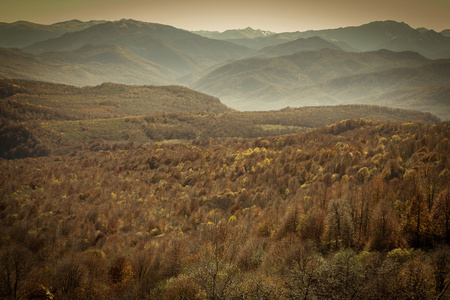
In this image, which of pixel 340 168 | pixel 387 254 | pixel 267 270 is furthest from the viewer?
pixel 340 168

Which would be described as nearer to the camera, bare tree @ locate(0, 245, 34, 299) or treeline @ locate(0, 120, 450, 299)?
treeline @ locate(0, 120, 450, 299)

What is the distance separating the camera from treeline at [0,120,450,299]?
3616 cm

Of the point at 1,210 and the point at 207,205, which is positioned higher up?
the point at 207,205

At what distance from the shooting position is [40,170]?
19838cm

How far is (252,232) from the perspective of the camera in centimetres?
7106

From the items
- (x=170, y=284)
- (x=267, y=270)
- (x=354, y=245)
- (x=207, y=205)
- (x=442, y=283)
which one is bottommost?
(x=207, y=205)

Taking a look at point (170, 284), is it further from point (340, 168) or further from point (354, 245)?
point (340, 168)

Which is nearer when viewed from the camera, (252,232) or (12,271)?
(12,271)

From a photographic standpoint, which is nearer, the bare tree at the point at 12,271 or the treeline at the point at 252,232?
the treeline at the point at 252,232

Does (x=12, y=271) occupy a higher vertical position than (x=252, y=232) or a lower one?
lower

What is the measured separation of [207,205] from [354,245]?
256 ft

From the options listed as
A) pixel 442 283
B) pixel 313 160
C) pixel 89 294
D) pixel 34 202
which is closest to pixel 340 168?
pixel 313 160

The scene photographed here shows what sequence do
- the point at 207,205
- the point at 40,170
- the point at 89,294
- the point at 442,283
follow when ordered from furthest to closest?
1. the point at 40,170
2. the point at 207,205
3. the point at 89,294
4. the point at 442,283

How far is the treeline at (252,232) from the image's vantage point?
3616 cm
